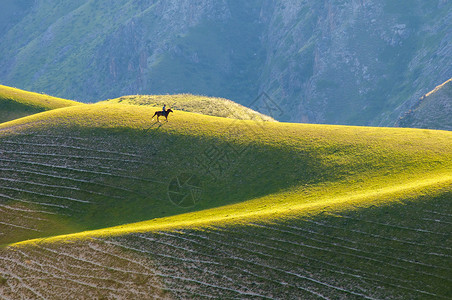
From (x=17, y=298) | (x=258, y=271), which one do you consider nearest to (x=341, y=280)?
(x=258, y=271)

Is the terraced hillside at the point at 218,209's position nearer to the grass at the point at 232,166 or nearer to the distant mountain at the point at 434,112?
the grass at the point at 232,166

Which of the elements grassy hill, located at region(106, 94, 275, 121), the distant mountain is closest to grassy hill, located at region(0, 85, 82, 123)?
grassy hill, located at region(106, 94, 275, 121)

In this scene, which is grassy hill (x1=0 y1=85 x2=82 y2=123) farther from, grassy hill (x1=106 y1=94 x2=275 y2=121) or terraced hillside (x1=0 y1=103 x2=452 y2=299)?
terraced hillside (x1=0 y1=103 x2=452 y2=299)

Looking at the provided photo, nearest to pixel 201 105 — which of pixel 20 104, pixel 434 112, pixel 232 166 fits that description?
pixel 20 104

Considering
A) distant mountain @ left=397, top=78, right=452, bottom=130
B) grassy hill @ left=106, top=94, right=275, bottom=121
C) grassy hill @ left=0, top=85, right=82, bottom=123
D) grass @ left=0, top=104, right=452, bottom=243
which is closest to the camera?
grass @ left=0, top=104, right=452, bottom=243

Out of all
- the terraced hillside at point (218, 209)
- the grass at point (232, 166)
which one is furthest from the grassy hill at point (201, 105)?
the grass at point (232, 166)

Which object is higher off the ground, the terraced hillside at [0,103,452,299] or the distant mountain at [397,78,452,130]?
the distant mountain at [397,78,452,130]

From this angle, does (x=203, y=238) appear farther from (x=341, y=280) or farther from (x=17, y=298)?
(x=17, y=298)
